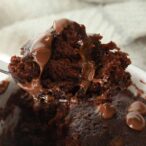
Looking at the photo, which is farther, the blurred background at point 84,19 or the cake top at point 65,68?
the blurred background at point 84,19

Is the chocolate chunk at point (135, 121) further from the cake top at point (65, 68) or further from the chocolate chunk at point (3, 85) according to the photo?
the chocolate chunk at point (3, 85)

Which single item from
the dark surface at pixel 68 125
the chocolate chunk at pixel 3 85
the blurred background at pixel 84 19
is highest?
the blurred background at pixel 84 19

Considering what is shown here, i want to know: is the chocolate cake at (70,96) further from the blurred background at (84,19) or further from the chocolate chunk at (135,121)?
the blurred background at (84,19)

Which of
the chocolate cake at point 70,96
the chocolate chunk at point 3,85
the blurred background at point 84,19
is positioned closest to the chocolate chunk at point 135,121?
the chocolate cake at point 70,96

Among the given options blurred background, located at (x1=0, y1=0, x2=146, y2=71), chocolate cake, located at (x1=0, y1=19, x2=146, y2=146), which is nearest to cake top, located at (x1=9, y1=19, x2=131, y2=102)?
chocolate cake, located at (x1=0, y1=19, x2=146, y2=146)

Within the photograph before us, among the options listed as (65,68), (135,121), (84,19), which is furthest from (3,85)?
(84,19)

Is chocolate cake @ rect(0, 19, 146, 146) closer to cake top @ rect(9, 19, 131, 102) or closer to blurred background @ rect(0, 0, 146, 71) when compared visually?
cake top @ rect(9, 19, 131, 102)

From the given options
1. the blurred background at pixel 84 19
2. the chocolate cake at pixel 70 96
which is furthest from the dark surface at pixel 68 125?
the blurred background at pixel 84 19

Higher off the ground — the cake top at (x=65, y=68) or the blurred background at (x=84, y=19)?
the blurred background at (x=84, y=19)

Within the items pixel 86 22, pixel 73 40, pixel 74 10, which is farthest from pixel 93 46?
pixel 74 10
